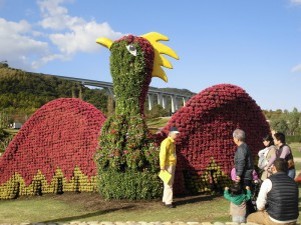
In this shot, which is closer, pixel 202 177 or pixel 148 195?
pixel 148 195

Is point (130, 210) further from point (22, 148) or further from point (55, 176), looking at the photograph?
point (22, 148)

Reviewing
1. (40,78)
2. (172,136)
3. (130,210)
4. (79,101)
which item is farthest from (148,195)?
(40,78)

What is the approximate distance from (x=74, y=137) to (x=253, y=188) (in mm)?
4682

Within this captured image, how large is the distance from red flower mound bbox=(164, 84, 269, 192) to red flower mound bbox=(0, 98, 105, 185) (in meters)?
1.90

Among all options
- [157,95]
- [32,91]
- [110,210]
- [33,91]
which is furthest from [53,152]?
[157,95]

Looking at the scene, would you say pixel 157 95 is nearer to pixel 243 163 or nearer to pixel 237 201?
pixel 243 163

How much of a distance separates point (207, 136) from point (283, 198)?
13.8 feet

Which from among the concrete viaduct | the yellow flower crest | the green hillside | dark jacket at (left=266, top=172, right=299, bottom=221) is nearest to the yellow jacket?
the yellow flower crest

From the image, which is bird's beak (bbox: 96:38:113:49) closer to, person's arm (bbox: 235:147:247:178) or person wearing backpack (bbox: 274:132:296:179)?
person wearing backpack (bbox: 274:132:296:179)

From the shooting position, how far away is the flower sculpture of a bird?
310 inches

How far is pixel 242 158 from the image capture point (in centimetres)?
582

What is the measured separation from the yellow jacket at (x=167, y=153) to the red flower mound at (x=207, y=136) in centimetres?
88

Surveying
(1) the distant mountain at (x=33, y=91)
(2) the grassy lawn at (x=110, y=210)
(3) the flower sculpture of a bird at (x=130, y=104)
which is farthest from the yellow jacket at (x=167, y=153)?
(1) the distant mountain at (x=33, y=91)

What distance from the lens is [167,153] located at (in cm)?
747
